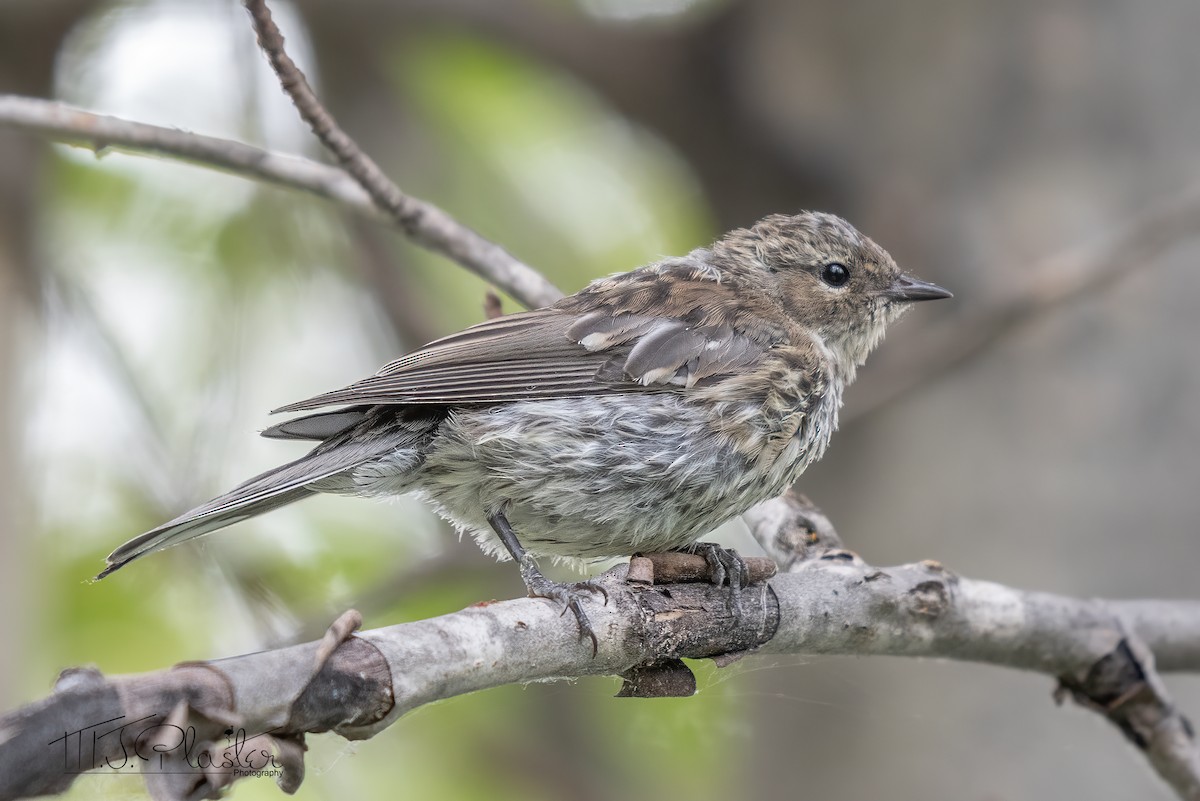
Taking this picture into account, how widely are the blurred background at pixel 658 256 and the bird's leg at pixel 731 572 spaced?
1064 millimetres

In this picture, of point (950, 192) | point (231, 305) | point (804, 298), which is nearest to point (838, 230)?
point (804, 298)

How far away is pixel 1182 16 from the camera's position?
4.91 metres

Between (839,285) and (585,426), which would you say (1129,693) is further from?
(585,426)

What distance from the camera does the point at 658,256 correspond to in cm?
490

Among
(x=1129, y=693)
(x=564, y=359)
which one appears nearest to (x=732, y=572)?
(x=564, y=359)

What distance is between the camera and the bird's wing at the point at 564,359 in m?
3.36

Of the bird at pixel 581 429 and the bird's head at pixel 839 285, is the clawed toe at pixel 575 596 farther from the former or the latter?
the bird's head at pixel 839 285

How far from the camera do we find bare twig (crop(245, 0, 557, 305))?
2881mm

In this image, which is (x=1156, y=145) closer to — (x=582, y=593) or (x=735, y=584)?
(x=735, y=584)

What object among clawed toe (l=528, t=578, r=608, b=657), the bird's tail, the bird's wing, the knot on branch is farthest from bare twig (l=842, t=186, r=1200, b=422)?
clawed toe (l=528, t=578, r=608, b=657)

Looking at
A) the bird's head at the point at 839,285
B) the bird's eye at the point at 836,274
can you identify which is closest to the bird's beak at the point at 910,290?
the bird's head at the point at 839,285

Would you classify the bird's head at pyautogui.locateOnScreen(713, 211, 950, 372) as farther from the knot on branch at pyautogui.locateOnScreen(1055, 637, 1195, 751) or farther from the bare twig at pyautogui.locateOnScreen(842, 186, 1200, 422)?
the knot on branch at pyautogui.locateOnScreen(1055, 637, 1195, 751)

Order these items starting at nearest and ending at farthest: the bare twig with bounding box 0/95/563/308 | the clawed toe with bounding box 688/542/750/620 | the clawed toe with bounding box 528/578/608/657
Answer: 1. the clawed toe with bounding box 528/578/608/657
2. the clawed toe with bounding box 688/542/750/620
3. the bare twig with bounding box 0/95/563/308

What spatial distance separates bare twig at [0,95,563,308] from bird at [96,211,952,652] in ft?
1.14
